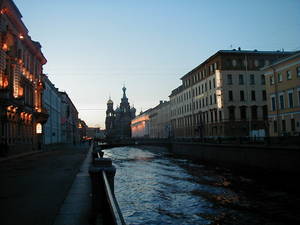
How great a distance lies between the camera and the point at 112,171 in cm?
682

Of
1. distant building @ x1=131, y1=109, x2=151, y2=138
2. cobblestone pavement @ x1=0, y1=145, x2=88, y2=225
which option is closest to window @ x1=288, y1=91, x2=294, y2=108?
cobblestone pavement @ x1=0, y1=145, x2=88, y2=225

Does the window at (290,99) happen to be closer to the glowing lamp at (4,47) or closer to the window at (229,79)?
the window at (229,79)

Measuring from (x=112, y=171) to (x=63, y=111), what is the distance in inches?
3752

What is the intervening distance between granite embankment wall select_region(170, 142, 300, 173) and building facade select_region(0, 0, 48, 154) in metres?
25.8

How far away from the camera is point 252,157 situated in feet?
102

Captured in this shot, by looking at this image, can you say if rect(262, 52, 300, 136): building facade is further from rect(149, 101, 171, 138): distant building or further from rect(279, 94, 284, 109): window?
rect(149, 101, 171, 138): distant building

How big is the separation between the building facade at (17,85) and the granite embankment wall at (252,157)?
25795 millimetres

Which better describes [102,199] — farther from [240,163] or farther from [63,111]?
[63,111]

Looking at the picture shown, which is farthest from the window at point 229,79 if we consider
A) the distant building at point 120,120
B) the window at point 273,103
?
the distant building at point 120,120

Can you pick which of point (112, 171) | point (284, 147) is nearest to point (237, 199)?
point (284, 147)

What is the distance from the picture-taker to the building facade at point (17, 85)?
3023 centimetres

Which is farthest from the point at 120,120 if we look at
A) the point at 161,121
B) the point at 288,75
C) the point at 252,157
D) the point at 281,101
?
the point at 252,157

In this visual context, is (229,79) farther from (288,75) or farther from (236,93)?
(288,75)

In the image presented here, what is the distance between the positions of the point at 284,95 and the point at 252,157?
1350 cm
